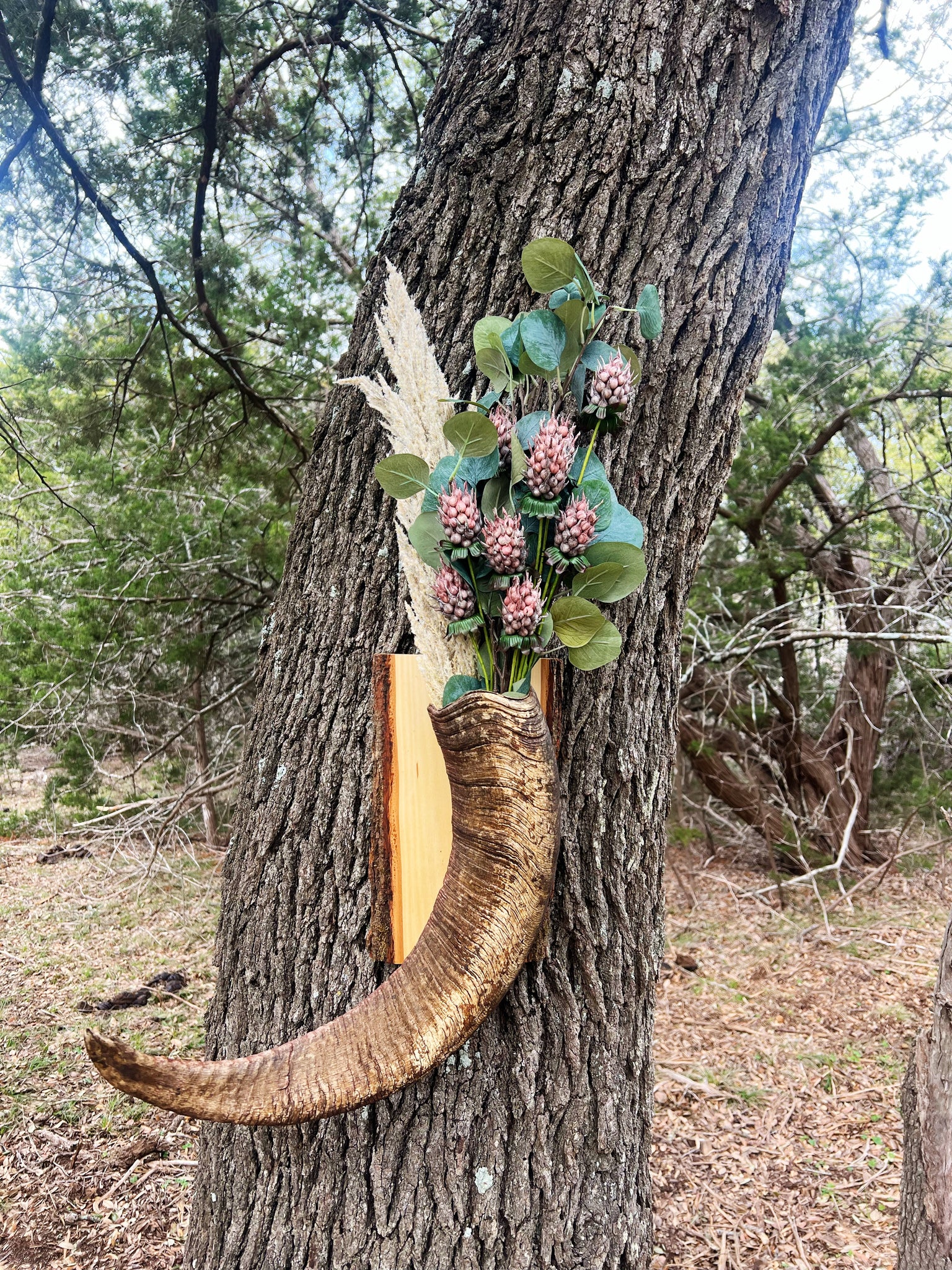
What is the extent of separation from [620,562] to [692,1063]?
8.98ft

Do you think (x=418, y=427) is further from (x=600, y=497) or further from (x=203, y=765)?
(x=203, y=765)

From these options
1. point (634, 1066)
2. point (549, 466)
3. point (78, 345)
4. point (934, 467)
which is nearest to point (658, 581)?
A: point (549, 466)

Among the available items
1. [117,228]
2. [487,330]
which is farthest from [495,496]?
[117,228]

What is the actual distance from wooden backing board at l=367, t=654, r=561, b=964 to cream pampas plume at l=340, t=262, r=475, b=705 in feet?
0.32

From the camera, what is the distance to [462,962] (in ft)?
3.17

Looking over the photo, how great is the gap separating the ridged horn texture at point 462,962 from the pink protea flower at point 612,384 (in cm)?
40

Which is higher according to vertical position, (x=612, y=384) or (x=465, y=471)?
(x=612, y=384)

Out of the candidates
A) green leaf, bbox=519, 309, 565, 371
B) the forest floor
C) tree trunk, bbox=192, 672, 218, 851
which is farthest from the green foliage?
tree trunk, bbox=192, 672, 218, 851

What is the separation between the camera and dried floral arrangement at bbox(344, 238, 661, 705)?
971 millimetres

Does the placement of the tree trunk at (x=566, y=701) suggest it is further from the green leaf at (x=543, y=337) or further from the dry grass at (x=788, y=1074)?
the dry grass at (x=788, y=1074)

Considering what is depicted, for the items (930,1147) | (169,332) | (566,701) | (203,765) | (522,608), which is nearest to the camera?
(522,608)

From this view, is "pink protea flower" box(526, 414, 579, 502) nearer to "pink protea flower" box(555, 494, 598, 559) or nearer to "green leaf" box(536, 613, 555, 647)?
"pink protea flower" box(555, 494, 598, 559)

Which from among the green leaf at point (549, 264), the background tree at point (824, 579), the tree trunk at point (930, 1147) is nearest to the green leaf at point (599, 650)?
the green leaf at point (549, 264)

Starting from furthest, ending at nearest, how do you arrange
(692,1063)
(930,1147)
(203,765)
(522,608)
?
1. (203,765)
2. (692,1063)
3. (930,1147)
4. (522,608)
